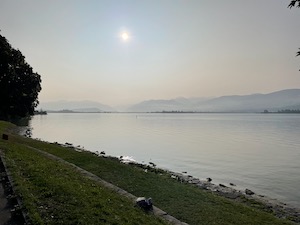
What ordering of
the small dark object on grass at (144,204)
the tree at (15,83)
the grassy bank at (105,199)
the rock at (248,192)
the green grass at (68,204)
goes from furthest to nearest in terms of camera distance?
the tree at (15,83) < the rock at (248,192) < the small dark object on grass at (144,204) < the grassy bank at (105,199) < the green grass at (68,204)

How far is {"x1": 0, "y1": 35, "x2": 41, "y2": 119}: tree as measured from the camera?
5519cm

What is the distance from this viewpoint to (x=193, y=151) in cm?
4981

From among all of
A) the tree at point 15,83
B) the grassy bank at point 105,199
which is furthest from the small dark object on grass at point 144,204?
the tree at point 15,83

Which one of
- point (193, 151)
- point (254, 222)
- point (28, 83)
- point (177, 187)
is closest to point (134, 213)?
point (254, 222)

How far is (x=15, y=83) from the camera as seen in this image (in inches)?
2621

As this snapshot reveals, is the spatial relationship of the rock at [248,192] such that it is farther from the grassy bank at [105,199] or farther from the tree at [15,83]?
Answer: the tree at [15,83]

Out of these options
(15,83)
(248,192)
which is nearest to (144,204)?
(248,192)

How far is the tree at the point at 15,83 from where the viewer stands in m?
55.2

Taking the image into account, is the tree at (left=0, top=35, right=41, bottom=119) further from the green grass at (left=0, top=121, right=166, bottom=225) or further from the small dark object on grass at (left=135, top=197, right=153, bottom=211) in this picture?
the small dark object on grass at (left=135, top=197, right=153, bottom=211)

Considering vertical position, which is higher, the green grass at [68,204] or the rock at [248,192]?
the green grass at [68,204]

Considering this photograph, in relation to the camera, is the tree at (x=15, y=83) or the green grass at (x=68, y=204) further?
the tree at (x=15, y=83)

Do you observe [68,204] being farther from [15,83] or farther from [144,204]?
[15,83]

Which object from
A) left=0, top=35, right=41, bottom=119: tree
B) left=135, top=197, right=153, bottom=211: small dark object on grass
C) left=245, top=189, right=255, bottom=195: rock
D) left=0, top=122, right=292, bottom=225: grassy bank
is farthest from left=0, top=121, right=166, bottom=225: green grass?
left=0, top=35, right=41, bottom=119: tree

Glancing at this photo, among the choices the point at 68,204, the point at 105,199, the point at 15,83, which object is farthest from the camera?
the point at 15,83
